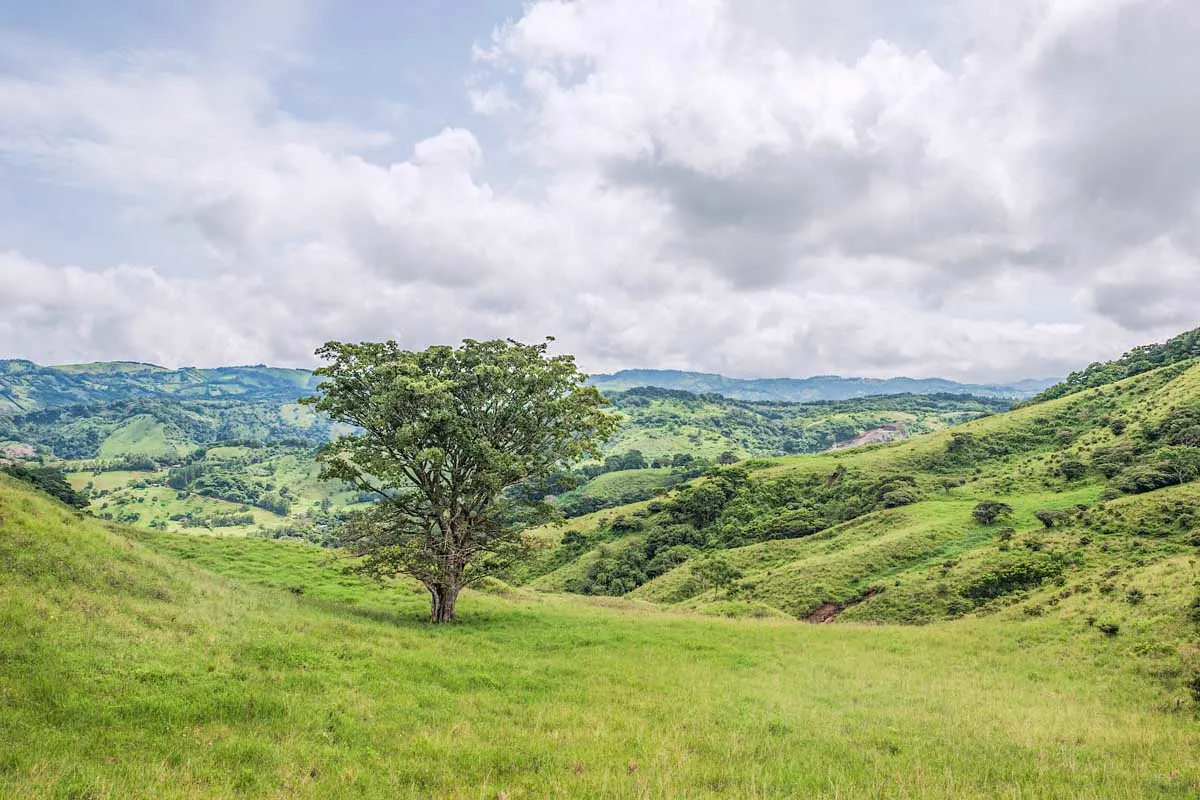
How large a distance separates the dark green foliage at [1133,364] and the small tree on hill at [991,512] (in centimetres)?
10902

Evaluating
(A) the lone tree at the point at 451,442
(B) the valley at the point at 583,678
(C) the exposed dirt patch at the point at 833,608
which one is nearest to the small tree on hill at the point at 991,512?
(B) the valley at the point at 583,678

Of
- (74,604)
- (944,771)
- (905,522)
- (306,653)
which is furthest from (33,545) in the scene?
(905,522)

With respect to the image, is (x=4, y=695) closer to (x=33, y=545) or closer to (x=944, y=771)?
(x=33, y=545)

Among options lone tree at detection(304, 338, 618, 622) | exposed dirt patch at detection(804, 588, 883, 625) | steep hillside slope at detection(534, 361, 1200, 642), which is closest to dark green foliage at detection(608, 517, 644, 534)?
steep hillside slope at detection(534, 361, 1200, 642)

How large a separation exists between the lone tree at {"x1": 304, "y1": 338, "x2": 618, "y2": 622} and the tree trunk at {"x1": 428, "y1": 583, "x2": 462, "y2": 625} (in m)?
0.06

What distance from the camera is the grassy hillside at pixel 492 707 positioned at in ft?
32.8

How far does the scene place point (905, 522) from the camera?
75.9 metres

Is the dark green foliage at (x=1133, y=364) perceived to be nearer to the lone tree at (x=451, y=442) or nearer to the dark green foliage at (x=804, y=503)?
the dark green foliage at (x=804, y=503)

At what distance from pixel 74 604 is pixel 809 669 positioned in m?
26.9

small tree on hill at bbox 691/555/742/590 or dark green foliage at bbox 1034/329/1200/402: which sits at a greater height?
dark green foliage at bbox 1034/329/1200/402

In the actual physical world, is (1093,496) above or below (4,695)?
above

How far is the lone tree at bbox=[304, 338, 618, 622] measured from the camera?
3042 centimetres

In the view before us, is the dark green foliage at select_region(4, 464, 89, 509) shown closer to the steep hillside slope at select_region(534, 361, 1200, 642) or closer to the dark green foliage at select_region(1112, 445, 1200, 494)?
the steep hillside slope at select_region(534, 361, 1200, 642)

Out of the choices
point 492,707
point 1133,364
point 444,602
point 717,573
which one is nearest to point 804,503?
point 717,573
